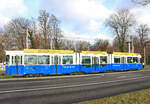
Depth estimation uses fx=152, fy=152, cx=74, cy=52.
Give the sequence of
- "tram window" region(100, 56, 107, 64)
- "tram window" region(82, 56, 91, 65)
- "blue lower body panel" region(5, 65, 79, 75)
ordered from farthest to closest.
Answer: "tram window" region(100, 56, 107, 64) → "tram window" region(82, 56, 91, 65) → "blue lower body panel" region(5, 65, 79, 75)

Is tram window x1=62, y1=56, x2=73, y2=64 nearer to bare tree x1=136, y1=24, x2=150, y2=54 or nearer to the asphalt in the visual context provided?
the asphalt

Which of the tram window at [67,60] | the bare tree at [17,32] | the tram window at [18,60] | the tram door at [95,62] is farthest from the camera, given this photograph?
the bare tree at [17,32]

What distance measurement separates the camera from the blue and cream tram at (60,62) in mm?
16797

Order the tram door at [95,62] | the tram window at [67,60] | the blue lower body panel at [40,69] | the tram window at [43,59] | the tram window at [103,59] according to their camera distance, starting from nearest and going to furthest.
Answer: the blue lower body panel at [40,69], the tram window at [43,59], the tram window at [67,60], the tram door at [95,62], the tram window at [103,59]

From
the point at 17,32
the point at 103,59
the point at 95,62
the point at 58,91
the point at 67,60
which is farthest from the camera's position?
the point at 17,32

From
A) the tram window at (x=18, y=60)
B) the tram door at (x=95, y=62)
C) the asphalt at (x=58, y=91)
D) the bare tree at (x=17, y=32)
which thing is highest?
the bare tree at (x=17, y=32)

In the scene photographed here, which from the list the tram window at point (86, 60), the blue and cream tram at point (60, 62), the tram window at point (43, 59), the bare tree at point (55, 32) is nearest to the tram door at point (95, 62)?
the blue and cream tram at point (60, 62)

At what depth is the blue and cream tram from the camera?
1680cm

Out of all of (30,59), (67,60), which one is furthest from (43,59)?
(67,60)

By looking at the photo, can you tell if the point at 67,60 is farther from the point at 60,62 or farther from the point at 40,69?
the point at 40,69

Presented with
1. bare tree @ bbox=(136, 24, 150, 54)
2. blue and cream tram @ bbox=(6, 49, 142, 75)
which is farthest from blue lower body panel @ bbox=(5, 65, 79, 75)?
bare tree @ bbox=(136, 24, 150, 54)

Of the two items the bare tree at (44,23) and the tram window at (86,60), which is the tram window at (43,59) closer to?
the tram window at (86,60)

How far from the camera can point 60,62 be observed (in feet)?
61.7

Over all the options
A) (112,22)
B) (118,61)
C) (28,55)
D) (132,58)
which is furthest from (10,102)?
(112,22)
